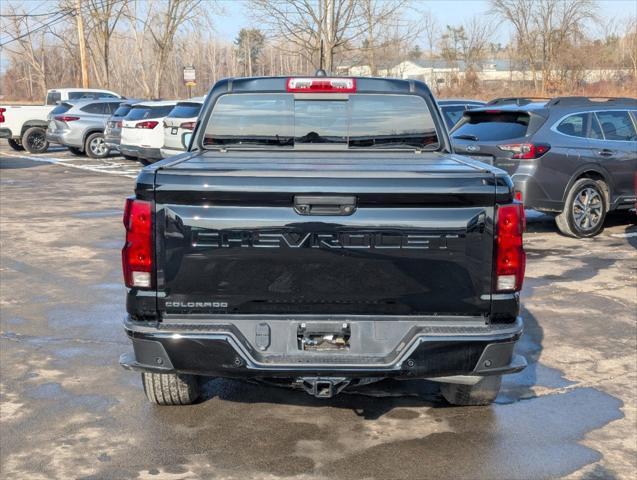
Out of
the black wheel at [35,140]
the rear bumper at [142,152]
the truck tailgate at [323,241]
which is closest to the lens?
the truck tailgate at [323,241]

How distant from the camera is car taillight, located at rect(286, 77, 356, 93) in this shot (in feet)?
18.8

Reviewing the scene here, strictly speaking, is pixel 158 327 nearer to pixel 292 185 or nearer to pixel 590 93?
pixel 292 185

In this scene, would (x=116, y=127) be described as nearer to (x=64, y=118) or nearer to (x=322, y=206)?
(x=64, y=118)

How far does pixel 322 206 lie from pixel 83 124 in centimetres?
2260

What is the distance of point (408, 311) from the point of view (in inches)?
167

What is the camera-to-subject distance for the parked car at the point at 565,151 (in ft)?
35.8

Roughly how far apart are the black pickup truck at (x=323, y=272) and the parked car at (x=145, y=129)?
660 inches

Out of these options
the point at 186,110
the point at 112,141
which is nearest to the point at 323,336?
the point at 186,110

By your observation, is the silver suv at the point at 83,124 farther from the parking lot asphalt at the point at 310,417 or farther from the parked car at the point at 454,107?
the parking lot asphalt at the point at 310,417

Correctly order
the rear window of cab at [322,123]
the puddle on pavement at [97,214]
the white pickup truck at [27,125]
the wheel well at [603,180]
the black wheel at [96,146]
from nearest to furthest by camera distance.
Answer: the rear window of cab at [322,123], the wheel well at [603,180], the puddle on pavement at [97,214], the black wheel at [96,146], the white pickup truck at [27,125]

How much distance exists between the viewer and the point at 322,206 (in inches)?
163

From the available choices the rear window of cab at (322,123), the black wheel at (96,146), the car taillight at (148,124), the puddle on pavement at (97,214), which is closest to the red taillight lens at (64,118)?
the black wheel at (96,146)

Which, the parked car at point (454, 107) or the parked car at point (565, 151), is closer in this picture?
the parked car at point (565, 151)

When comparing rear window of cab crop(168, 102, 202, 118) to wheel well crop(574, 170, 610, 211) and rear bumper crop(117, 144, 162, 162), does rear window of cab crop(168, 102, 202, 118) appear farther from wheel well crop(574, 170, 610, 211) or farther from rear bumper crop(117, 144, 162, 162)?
wheel well crop(574, 170, 610, 211)
